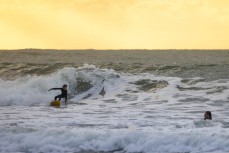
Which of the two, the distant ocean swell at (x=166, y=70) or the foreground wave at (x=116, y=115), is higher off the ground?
the distant ocean swell at (x=166, y=70)

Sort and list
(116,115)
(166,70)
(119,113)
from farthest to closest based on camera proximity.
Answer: (166,70) < (119,113) < (116,115)

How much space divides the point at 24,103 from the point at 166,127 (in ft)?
30.9

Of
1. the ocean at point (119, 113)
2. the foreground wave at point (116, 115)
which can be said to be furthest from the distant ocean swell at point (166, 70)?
the foreground wave at point (116, 115)

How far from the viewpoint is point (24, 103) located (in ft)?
64.7

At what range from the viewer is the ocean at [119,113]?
1048cm

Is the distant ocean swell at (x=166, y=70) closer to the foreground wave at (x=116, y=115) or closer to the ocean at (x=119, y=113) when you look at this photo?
the ocean at (x=119, y=113)

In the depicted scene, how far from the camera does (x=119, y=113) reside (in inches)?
604

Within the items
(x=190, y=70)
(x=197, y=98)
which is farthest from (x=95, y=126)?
(x=190, y=70)

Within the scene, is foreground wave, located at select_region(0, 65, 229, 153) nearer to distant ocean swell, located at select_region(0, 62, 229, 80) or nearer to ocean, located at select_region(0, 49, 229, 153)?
ocean, located at select_region(0, 49, 229, 153)

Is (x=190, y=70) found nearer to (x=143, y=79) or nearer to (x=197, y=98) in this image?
(x=143, y=79)

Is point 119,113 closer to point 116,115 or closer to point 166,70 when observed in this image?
point 116,115

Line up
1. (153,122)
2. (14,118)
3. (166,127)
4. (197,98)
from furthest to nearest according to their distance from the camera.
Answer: (197,98) → (14,118) → (153,122) → (166,127)

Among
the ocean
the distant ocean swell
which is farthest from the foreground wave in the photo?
the distant ocean swell

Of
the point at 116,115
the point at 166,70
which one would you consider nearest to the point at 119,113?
the point at 116,115
